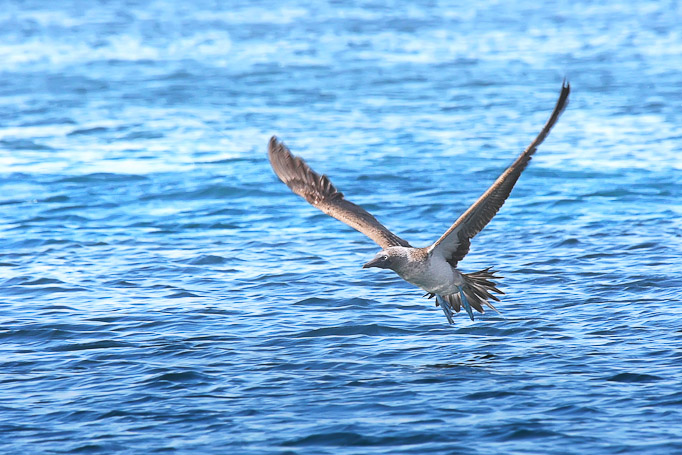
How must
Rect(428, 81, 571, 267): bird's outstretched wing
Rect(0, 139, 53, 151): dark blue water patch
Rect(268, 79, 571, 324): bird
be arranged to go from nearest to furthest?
Rect(428, 81, 571, 267): bird's outstretched wing < Rect(268, 79, 571, 324): bird < Rect(0, 139, 53, 151): dark blue water patch

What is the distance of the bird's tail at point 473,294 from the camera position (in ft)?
35.3

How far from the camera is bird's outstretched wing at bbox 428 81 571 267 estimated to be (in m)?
9.03

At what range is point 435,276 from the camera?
415 inches

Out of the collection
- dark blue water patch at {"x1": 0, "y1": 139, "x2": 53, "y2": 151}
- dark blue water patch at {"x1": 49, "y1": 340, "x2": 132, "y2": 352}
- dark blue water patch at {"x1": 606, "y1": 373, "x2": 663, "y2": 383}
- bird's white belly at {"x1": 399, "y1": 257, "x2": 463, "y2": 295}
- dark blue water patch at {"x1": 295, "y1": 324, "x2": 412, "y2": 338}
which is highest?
dark blue water patch at {"x1": 0, "y1": 139, "x2": 53, "y2": 151}

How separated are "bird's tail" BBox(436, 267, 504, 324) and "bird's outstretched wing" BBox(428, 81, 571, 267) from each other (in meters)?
0.26

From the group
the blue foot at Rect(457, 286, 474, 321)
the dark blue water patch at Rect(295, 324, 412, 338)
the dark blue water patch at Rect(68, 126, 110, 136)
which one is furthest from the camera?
the dark blue water patch at Rect(68, 126, 110, 136)

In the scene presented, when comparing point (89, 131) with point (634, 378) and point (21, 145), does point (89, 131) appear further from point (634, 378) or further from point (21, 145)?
point (634, 378)

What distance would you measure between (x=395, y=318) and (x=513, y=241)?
3.85 m

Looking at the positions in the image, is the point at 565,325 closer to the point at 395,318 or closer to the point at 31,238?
the point at 395,318

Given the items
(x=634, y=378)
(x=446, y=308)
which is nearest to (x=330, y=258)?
(x=446, y=308)

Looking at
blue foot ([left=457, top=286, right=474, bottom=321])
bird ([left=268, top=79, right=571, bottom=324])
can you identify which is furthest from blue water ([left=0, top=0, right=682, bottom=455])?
bird ([left=268, top=79, right=571, bottom=324])

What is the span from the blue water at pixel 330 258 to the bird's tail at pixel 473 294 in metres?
0.34

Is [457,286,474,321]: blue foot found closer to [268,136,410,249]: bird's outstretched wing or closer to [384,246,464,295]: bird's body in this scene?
[384,246,464,295]: bird's body

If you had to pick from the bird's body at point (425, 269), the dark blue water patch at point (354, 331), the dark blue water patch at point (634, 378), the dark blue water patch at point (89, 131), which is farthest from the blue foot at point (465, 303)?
the dark blue water patch at point (89, 131)
